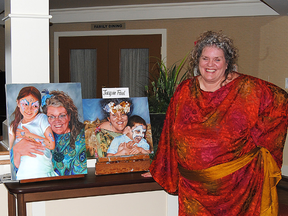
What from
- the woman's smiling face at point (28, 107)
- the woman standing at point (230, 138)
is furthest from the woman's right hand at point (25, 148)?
the woman standing at point (230, 138)

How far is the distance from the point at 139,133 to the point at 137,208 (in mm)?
411

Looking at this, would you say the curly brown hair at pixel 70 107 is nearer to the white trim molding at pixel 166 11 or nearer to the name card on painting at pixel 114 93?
the name card on painting at pixel 114 93

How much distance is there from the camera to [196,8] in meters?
5.02

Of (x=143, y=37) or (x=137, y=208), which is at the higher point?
(x=143, y=37)

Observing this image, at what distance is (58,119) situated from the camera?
57.0 inches

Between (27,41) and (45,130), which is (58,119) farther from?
(27,41)

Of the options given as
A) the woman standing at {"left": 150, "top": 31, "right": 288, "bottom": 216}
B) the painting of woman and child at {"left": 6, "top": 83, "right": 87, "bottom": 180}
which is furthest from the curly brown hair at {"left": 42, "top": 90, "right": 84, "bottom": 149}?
the woman standing at {"left": 150, "top": 31, "right": 288, "bottom": 216}

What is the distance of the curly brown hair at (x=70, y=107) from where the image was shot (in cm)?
146

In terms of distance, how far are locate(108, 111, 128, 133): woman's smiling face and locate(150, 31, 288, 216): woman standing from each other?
313 millimetres

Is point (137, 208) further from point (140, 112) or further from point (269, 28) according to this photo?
point (269, 28)

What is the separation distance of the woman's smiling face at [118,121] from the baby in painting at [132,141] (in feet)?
0.08

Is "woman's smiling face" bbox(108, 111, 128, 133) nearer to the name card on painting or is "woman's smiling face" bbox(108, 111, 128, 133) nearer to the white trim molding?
the name card on painting

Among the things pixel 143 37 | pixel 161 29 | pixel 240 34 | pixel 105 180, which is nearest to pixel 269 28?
pixel 240 34

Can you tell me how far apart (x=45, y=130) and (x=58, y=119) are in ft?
0.26
